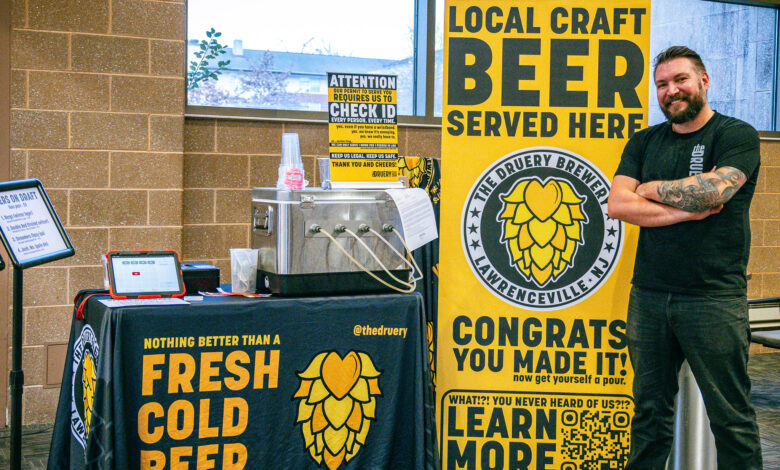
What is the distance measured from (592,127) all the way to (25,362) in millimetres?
2687

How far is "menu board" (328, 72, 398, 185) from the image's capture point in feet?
7.39

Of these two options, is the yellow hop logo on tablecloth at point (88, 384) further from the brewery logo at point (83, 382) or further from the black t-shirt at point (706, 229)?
the black t-shirt at point (706, 229)

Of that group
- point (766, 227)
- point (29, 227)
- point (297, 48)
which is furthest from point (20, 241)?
point (766, 227)

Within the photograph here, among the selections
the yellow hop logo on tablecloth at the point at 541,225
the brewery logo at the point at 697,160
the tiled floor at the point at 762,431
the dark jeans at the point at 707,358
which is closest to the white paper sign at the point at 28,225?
the tiled floor at the point at 762,431

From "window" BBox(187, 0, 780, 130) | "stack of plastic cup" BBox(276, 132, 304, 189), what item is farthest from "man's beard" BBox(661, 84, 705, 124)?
"window" BBox(187, 0, 780, 130)

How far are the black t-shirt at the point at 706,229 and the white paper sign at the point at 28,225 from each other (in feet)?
5.79

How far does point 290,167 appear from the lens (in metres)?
2.20

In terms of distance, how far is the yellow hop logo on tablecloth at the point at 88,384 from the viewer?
2051 millimetres

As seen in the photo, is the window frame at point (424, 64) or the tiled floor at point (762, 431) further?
the window frame at point (424, 64)

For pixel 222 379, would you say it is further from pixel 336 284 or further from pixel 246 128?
pixel 246 128

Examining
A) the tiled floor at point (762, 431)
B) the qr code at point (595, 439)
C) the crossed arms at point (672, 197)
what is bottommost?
the tiled floor at point (762, 431)

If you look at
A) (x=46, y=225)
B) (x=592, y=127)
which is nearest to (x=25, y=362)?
(x=46, y=225)

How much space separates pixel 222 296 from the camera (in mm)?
2182

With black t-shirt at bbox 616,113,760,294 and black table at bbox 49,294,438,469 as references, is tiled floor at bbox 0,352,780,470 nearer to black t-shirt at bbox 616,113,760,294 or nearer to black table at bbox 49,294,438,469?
black table at bbox 49,294,438,469
